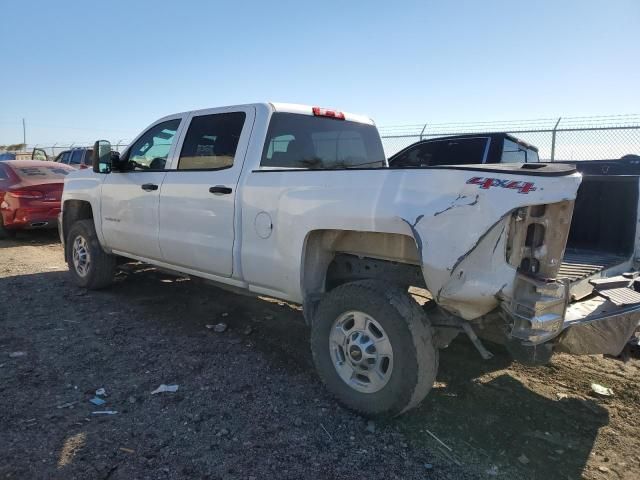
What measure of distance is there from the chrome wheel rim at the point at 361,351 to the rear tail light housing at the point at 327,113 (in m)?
2.07

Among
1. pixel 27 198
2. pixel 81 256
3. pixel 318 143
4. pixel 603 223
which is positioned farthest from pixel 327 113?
pixel 27 198

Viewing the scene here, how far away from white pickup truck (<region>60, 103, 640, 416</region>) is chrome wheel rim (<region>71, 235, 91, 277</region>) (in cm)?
110

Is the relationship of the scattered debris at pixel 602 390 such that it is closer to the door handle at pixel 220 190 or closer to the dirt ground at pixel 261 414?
the dirt ground at pixel 261 414

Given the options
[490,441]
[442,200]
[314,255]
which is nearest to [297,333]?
[314,255]

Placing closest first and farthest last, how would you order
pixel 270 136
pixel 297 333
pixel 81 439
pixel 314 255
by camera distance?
pixel 81 439 < pixel 314 255 < pixel 270 136 < pixel 297 333

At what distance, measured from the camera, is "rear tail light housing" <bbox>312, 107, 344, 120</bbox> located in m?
4.56

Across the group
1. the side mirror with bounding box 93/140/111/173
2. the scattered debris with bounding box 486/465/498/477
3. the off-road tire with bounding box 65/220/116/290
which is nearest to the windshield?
the side mirror with bounding box 93/140/111/173

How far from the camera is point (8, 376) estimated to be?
3824mm

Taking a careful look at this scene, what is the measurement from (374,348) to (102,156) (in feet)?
12.6

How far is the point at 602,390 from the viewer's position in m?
3.74

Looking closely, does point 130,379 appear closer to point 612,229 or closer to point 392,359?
point 392,359

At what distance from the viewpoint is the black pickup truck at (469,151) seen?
766 centimetres

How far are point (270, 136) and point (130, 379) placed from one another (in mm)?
2237

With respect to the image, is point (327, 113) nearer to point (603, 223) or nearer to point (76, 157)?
point (603, 223)
